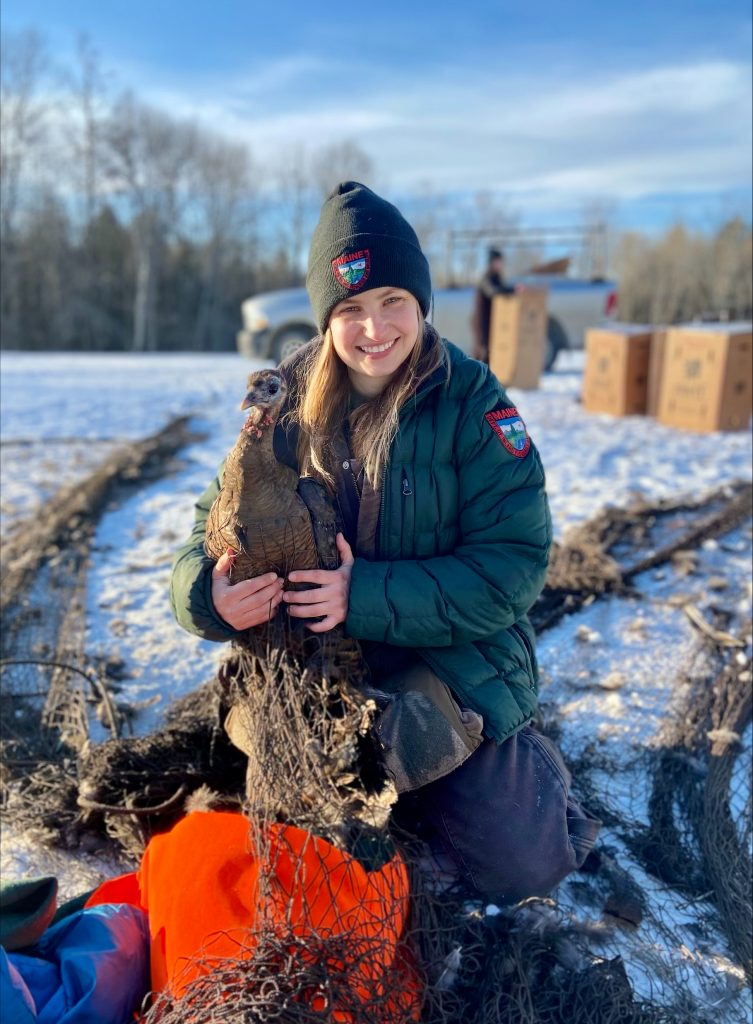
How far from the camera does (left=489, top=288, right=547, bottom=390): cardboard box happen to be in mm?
10891

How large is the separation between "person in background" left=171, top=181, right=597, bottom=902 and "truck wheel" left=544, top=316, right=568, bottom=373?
38.3 feet

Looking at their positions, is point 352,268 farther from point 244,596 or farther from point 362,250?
point 244,596

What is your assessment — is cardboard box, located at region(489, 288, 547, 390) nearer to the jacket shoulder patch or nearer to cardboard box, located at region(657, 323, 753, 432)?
cardboard box, located at region(657, 323, 753, 432)

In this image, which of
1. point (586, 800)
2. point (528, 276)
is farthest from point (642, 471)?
point (528, 276)

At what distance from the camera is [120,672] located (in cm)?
346

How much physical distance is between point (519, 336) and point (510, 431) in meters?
8.96

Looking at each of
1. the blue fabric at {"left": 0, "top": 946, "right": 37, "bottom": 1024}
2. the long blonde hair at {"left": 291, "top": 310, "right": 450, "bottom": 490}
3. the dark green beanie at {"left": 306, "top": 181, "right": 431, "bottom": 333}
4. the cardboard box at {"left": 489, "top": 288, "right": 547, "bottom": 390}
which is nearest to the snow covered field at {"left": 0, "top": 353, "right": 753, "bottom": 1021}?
the blue fabric at {"left": 0, "top": 946, "right": 37, "bottom": 1024}

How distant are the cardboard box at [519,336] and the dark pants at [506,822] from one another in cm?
899

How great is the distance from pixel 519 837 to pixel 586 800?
2.05 feet

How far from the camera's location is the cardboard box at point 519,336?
35.7 ft

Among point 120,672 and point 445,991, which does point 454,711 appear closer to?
point 445,991

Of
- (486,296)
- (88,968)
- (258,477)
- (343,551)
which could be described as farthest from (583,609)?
(486,296)

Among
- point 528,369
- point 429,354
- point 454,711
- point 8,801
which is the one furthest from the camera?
point 528,369

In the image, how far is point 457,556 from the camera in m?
2.28
